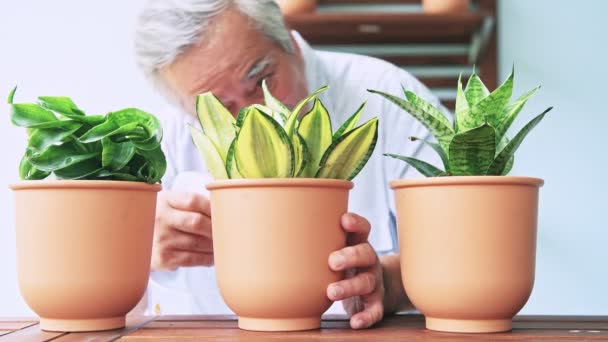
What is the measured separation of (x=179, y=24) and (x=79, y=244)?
533 mm

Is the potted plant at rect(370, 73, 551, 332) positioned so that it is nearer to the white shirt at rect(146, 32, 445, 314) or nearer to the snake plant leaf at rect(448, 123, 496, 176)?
the snake plant leaf at rect(448, 123, 496, 176)

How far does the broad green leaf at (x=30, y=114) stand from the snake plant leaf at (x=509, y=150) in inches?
13.9

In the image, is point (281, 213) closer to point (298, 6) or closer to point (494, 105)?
point (494, 105)

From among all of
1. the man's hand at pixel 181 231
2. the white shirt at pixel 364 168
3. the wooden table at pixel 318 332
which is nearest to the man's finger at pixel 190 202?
the man's hand at pixel 181 231

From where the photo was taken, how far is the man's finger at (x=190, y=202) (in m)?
0.80

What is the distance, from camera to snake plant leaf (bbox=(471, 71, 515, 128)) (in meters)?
0.55

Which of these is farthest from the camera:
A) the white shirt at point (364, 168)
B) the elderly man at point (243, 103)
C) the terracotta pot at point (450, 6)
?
the terracotta pot at point (450, 6)

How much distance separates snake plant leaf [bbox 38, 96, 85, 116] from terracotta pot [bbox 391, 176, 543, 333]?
0.91ft

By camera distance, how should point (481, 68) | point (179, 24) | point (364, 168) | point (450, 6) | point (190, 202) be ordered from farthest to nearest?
1. point (481, 68)
2. point (450, 6)
3. point (364, 168)
4. point (179, 24)
5. point (190, 202)

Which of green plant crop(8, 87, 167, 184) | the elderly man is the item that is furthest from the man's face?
green plant crop(8, 87, 167, 184)

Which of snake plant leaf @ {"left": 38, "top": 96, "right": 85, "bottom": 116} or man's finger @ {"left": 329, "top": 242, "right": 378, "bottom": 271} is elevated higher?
snake plant leaf @ {"left": 38, "top": 96, "right": 85, "bottom": 116}

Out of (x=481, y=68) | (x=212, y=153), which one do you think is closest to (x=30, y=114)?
(x=212, y=153)

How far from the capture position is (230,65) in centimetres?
104

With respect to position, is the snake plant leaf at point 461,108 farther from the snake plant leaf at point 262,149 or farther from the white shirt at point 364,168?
the white shirt at point 364,168
